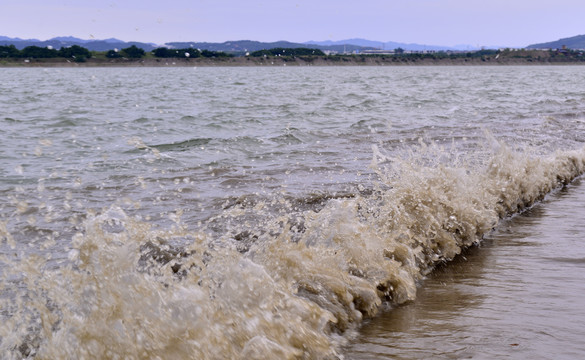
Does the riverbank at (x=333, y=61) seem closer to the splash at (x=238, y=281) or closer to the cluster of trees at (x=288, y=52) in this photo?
the cluster of trees at (x=288, y=52)

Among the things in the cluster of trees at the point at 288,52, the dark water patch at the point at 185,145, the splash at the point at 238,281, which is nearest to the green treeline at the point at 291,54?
the cluster of trees at the point at 288,52

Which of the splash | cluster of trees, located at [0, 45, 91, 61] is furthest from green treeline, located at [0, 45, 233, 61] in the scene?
the splash

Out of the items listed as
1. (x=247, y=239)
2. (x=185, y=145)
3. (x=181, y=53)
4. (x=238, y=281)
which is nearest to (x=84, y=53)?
(x=181, y=53)

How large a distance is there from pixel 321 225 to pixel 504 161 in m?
3.87

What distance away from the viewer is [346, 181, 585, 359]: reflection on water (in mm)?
3238

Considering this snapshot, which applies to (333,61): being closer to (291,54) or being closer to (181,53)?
(291,54)

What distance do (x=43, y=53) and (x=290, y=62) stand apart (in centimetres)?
4649

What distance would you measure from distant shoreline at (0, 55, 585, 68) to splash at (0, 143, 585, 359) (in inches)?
3297

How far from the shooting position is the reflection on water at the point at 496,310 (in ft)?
10.6

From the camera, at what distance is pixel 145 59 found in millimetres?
101375

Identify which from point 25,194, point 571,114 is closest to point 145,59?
point 571,114

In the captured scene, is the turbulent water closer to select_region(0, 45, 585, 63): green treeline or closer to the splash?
the splash

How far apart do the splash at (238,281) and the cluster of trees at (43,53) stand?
78834 millimetres

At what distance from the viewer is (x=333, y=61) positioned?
116125 millimetres
